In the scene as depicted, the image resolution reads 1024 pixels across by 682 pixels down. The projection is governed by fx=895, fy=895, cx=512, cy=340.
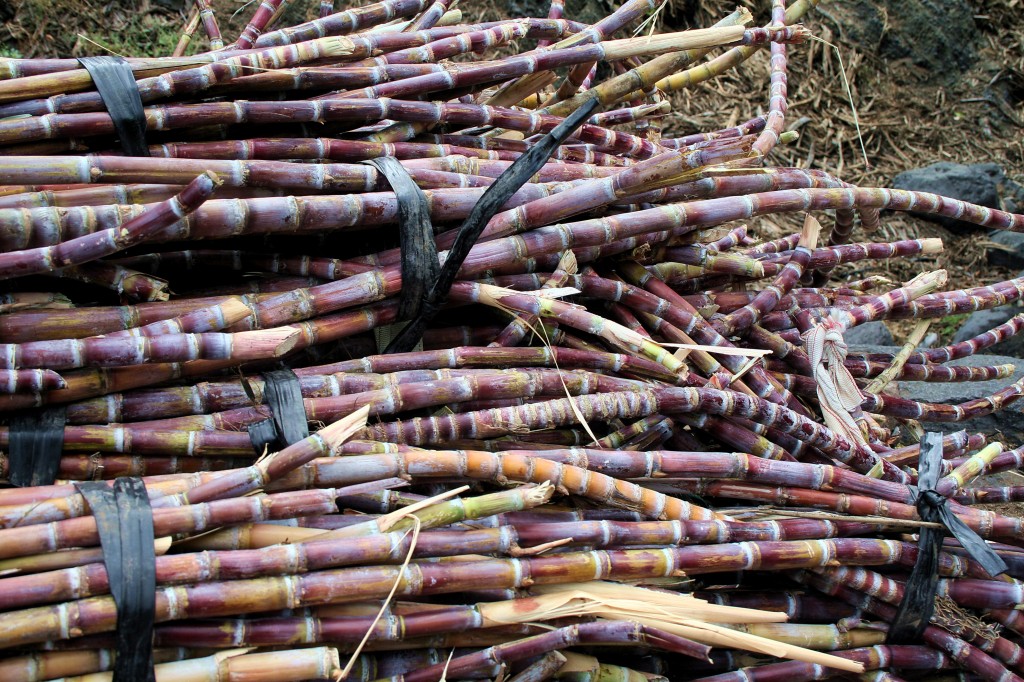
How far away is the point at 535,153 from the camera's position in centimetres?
156

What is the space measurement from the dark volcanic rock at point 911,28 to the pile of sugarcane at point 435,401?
122 inches

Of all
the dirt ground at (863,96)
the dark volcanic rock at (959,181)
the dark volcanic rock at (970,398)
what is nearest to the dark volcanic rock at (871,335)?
the dark volcanic rock at (970,398)

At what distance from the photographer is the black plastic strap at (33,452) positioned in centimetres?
128

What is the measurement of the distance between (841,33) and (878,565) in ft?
12.6

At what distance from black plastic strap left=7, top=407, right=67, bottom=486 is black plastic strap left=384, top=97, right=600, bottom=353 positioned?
1.89 feet

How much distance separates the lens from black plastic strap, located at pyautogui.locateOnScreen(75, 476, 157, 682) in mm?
1105

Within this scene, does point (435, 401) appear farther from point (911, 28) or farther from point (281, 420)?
point (911, 28)

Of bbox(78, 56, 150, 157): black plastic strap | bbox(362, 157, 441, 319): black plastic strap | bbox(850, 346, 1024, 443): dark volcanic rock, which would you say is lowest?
bbox(850, 346, 1024, 443): dark volcanic rock

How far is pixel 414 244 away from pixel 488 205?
0.14 metres

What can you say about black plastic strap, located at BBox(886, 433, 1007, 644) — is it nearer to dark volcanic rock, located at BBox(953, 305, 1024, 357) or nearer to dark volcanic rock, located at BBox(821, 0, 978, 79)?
dark volcanic rock, located at BBox(953, 305, 1024, 357)

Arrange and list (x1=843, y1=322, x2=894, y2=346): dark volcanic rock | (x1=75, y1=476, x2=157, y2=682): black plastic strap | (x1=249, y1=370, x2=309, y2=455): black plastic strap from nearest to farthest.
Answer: (x1=75, y1=476, x2=157, y2=682): black plastic strap
(x1=249, y1=370, x2=309, y2=455): black plastic strap
(x1=843, y1=322, x2=894, y2=346): dark volcanic rock

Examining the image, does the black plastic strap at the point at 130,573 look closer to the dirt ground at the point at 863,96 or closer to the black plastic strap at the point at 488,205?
the black plastic strap at the point at 488,205

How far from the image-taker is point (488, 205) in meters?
1.53

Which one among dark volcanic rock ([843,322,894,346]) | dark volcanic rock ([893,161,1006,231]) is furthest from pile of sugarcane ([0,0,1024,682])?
dark volcanic rock ([893,161,1006,231])
